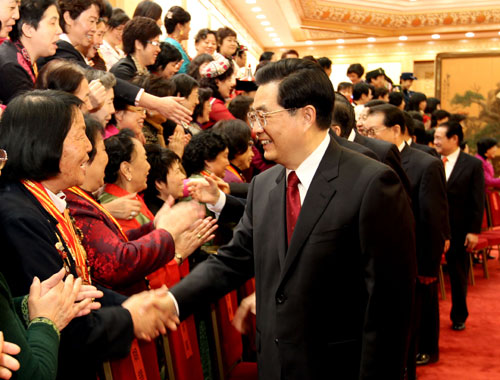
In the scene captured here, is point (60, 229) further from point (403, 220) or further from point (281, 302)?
point (403, 220)

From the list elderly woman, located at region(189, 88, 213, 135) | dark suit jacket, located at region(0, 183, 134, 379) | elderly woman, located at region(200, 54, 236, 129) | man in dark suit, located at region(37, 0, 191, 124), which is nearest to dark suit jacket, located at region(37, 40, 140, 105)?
man in dark suit, located at region(37, 0, 191, 124)

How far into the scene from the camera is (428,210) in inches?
150

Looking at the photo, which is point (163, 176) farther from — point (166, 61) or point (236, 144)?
point (166, 61)

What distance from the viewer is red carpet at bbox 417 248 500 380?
12.8 feet

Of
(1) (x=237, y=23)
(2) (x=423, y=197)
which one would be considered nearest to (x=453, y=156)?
(2) (x=423, y=197)

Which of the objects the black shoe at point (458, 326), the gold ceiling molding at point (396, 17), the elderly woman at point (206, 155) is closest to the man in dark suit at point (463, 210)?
the black shoe at point (458, 326)

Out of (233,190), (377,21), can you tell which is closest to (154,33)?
(233,190)

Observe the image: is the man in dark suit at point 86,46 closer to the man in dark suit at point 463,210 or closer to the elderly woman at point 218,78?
the elderly woman at point 218,78

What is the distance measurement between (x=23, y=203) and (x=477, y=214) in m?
4.21

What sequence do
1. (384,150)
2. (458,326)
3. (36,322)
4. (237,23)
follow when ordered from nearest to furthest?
(36,322), (384,150), (458,326), (237,23)

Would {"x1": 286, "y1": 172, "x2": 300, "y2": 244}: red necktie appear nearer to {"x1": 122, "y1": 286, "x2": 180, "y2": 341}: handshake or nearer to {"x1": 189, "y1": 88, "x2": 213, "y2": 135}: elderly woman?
{"x1": 122, "y1": 286, "x2": 180, "y2": 341}: handshake

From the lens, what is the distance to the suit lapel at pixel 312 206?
5.59 ft

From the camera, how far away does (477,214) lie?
4.93 metres

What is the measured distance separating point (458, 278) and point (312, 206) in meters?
3.62
